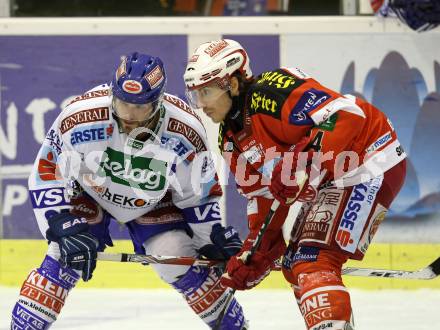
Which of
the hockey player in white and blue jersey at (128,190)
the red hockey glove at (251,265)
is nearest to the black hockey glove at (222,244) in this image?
the hockey player in white and blue jersey at (128,190)

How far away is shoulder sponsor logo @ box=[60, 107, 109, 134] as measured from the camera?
4461mm

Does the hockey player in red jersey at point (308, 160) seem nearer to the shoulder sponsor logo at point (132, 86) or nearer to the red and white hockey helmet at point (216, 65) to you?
the red and white hockey helmet at point (216, 65)

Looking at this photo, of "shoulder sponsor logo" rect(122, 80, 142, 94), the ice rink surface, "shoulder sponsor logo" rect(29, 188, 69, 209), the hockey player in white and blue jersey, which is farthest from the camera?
the ice rink surface

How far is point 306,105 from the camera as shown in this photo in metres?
4.11

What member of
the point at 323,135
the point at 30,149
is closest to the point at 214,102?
the point at 323,135

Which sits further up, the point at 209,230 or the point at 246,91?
the point at 246,91

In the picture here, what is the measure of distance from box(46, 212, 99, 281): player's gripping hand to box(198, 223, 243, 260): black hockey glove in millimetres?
466

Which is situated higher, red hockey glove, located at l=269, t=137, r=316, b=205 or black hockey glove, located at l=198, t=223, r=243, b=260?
red hockey glove, located at l=269, t=137, r=316, b=205

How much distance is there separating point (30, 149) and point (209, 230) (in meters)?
2.06

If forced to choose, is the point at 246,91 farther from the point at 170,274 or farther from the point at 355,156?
the point at 170,274

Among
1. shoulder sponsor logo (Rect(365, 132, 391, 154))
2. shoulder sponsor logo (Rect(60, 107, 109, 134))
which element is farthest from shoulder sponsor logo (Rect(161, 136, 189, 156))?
shoulder sponsor logo (Rect(365, 132, 391, 154))

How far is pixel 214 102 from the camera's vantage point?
4250mm

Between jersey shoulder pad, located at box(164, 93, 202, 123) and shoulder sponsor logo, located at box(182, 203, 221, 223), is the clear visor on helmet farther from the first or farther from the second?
shoulder sponsor logo, located at box(182, 203, 221, 223)

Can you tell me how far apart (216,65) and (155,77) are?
286 mm
